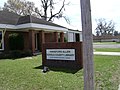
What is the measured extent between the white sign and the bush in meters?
8.74

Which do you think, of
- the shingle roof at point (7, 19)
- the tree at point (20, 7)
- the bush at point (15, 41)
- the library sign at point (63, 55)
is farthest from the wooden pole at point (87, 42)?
the tree at point (20, 7)

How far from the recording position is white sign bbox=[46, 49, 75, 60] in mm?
11859

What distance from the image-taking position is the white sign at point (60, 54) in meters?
11.9

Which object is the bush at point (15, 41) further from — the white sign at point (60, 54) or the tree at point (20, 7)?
the tree at point (20, 7)

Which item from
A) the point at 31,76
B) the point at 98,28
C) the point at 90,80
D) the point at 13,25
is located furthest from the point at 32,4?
the point at 98,28

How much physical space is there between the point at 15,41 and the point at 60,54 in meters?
9.99

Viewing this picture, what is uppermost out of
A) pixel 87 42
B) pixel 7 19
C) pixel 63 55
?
pixel 7 19

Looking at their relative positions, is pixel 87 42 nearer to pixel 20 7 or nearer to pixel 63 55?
pixel 63 55

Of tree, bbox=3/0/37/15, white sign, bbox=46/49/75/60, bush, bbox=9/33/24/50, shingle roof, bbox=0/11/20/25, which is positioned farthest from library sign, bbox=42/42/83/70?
tree, bbox=3/0/37/15

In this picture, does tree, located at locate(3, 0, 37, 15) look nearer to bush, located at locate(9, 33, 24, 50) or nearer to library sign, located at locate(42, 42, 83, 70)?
bush, located at locate(9, 33, 24, 50)

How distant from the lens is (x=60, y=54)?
40.2 ft

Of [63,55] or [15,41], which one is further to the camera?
[15,41]

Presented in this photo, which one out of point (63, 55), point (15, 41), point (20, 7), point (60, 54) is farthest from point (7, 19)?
point (20, 7)

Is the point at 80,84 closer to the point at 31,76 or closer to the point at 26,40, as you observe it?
the point at 31,76
